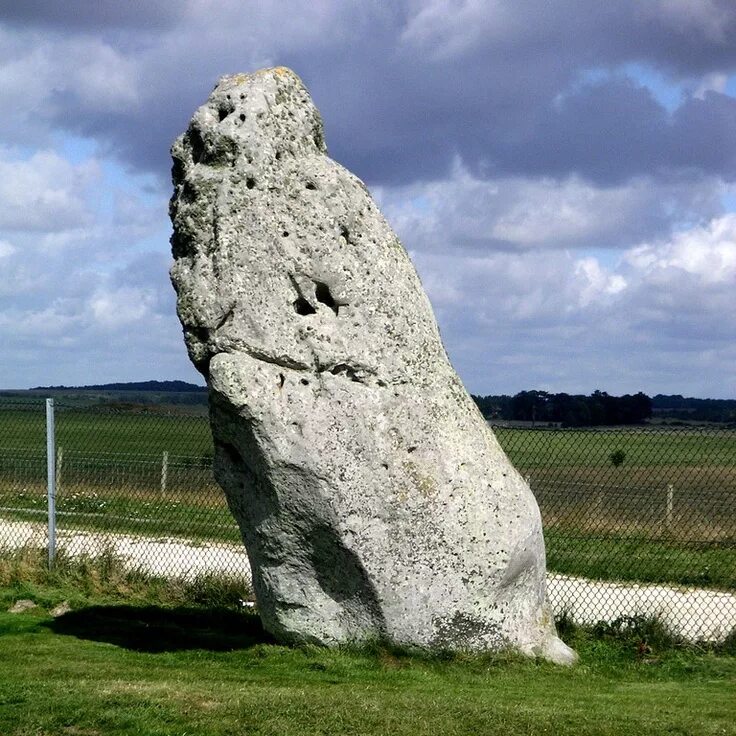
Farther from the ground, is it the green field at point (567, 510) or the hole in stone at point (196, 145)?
the hole in stone at point (196, 145)

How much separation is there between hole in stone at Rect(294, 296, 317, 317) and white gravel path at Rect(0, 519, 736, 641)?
410 centimetres

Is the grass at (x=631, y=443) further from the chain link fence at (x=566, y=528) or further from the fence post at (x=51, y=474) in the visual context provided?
the fence post at (x=51, y=474)

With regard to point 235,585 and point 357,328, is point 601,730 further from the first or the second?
point 235,585

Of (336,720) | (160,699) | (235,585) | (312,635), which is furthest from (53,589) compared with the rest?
(336,720)

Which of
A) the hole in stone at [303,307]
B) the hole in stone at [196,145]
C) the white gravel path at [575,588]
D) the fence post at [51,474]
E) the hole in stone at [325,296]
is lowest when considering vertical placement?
the white gravel path at [575,588]

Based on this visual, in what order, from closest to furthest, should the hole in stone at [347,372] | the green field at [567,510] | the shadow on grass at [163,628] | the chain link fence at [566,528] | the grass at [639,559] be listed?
1. the hole in stone at [347,372]
2. the shadow on grass at [163,628]
3. the chain link fence at [566,528]
4. the grass at [639,559]
5. the green field at [567,510]

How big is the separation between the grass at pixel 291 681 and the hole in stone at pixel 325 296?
2682 millimetres

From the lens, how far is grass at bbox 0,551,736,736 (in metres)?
7.20

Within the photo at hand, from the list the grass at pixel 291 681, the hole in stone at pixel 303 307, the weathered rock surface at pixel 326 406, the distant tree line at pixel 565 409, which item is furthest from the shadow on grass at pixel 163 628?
the distant tree line at pixel 565 409

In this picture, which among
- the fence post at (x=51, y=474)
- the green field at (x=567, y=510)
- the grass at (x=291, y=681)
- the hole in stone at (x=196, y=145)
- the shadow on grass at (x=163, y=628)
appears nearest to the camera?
the grass at (x=291, y=681)

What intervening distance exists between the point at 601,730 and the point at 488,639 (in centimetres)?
198

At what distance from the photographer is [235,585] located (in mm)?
12008

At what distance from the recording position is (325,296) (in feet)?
29.2

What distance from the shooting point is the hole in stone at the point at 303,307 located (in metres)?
8.82
